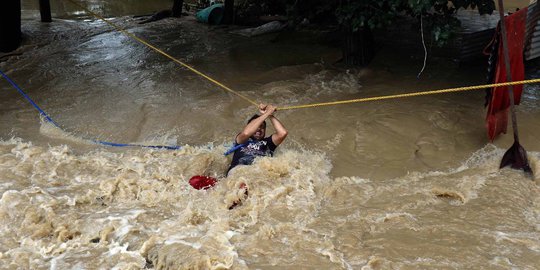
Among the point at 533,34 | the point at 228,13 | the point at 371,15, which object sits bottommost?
the point at 228,13

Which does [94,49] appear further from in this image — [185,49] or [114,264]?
[114,264]

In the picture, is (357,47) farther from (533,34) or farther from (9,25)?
(9,25)

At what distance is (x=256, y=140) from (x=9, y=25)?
24.9ft

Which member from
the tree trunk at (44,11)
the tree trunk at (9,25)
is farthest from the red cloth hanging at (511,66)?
the tree trunk at (44,11)

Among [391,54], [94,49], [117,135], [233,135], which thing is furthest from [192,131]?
[94,49]

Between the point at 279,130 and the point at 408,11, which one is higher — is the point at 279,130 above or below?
below

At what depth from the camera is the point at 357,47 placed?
27.0 ft

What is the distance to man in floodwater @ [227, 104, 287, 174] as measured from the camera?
494cm

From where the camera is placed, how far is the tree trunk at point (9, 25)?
9852 mm

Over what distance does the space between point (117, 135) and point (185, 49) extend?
174 inches

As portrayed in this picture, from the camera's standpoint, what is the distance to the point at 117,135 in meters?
6.16

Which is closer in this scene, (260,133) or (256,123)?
(256,123)

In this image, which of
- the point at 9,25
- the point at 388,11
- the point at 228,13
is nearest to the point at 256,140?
the point at 388,11

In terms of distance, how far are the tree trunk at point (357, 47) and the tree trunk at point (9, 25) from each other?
22.5ft
